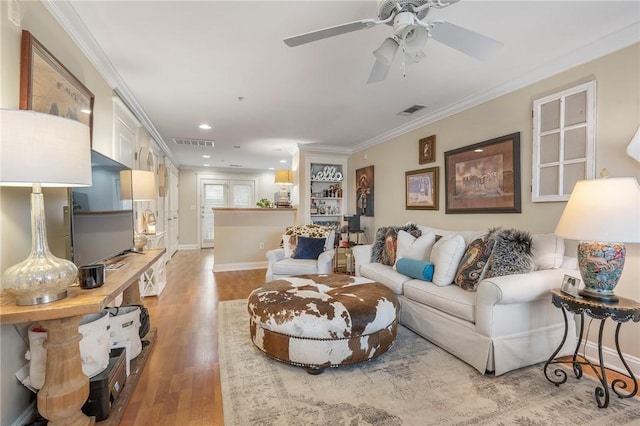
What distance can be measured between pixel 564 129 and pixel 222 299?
3.95 metres

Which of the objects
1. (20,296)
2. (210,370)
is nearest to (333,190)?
(210,370)

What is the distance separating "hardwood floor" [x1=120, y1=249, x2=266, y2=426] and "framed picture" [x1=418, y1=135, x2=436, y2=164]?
3.05 m

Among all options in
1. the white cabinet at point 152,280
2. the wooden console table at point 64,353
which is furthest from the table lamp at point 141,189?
the wooden console table at point 64,353

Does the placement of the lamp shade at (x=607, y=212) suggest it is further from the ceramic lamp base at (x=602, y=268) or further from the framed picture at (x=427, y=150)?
the framed picture at (x=427, y=150)

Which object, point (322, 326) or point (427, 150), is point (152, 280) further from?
point (427, 150)

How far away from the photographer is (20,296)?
1197 mm

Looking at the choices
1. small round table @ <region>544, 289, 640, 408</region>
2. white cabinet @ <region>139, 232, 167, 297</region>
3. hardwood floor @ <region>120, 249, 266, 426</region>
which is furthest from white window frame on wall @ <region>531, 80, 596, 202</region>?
white cabinet @ <region>139, 232, 167, 297</region>

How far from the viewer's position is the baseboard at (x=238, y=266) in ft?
17.9

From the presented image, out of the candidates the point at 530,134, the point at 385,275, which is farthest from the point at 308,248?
the point at 530,134

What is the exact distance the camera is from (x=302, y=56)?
7.59ft

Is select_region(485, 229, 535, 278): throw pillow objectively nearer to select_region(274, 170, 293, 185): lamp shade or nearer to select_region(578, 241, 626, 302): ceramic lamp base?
select_region(578, 241, 626, 302): ceramic lamp base

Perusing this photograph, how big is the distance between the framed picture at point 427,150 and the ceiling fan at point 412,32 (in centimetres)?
219

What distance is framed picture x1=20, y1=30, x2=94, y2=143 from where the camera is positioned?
1.48 meters

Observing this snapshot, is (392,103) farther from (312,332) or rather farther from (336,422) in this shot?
(336,422)
